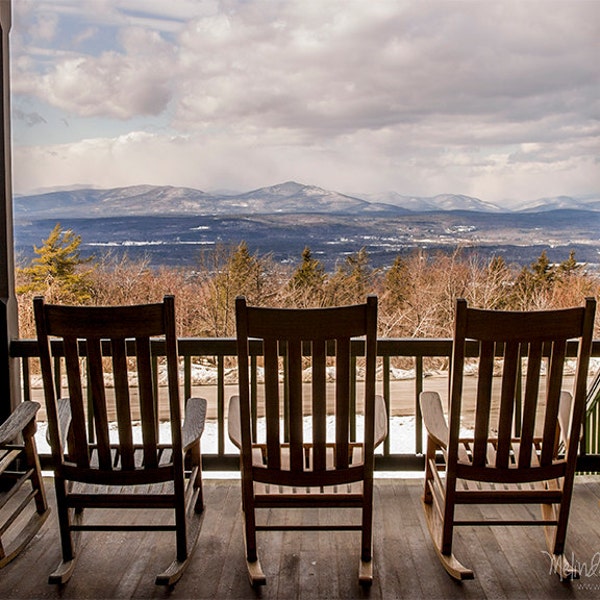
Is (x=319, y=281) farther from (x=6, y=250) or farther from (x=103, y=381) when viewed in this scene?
(x=103, y=381)

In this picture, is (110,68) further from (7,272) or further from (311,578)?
(311,578)

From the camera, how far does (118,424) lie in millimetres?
2391

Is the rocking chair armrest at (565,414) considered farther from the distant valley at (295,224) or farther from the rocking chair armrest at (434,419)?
the distant valley at (295,224)

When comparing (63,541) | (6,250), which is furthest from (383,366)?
(6,250)

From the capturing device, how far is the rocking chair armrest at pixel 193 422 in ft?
8.17

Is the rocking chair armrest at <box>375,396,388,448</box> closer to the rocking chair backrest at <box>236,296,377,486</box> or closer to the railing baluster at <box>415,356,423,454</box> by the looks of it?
the rocking chair backrest at <box>236,296,377,486</box>

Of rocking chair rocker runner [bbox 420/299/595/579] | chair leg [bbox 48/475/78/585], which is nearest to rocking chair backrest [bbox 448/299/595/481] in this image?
rocking chair rocker runner [bbox 420/299/595/579]

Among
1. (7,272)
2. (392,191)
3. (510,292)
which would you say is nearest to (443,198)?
(392,191)

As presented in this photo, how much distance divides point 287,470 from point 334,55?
15.1 meters

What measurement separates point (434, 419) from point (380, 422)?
Result: 25cm

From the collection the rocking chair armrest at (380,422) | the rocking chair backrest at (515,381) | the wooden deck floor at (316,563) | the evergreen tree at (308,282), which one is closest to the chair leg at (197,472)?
the wooden deck floor at (316,563)

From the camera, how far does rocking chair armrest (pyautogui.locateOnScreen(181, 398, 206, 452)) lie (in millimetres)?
2490

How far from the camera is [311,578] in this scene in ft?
8.16

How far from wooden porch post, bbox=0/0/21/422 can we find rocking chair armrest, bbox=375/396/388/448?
2.06m
